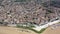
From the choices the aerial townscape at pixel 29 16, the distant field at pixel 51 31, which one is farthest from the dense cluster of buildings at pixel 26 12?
the distant field at pixel 51 31

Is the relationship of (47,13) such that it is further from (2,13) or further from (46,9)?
(2,13)

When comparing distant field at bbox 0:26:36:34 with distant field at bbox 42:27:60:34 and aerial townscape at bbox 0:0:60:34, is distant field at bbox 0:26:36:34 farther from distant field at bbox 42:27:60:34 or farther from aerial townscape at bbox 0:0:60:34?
distant field at bbox 42:27:60:34

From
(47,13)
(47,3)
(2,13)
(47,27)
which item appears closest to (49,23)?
(47,27)

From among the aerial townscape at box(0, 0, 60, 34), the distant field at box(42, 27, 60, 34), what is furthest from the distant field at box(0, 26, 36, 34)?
the distant field at box(42, 27, 60, 34)

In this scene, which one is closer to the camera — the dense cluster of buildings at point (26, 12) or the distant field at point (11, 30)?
the distant field at point (11, 30)

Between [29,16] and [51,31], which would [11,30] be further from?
[51,31]

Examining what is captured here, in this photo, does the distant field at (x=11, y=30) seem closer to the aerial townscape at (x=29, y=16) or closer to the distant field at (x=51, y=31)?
the aerial townscape at (x=29, y=16)

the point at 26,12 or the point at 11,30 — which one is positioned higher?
the point at 26,12

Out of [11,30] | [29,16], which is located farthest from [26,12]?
[11,30]
